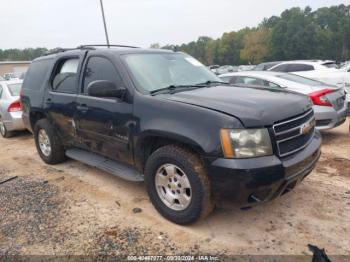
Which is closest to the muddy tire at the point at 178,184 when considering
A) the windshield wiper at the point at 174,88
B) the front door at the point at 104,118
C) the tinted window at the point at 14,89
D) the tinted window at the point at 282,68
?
the front door at the point at 104,118

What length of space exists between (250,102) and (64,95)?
282 centimetres

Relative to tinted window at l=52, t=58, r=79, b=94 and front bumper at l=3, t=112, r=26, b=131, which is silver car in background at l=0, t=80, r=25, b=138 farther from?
tinted window at l=52, t=58, r=79, b=94

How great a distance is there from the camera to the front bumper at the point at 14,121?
24.2ft

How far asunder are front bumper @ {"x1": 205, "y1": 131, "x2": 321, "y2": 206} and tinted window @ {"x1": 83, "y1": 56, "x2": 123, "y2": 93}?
1.67 metres

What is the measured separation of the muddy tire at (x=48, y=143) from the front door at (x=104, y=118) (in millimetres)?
931

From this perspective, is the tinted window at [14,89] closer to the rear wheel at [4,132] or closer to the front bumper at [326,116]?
the rear wheel at [4,132]

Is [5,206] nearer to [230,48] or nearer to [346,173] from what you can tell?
[346,173]

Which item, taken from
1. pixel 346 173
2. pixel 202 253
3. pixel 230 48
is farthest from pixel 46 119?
pixel 230 48

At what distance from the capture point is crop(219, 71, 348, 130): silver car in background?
559 centimetres

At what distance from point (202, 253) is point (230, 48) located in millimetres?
79348

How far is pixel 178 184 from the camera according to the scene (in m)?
3.11

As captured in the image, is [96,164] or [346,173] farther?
[346,173]

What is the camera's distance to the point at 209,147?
8.94 feet

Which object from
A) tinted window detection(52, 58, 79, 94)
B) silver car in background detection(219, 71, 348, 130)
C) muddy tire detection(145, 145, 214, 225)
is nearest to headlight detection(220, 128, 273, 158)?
muddy tire detection(145, 145, 214, 225)
